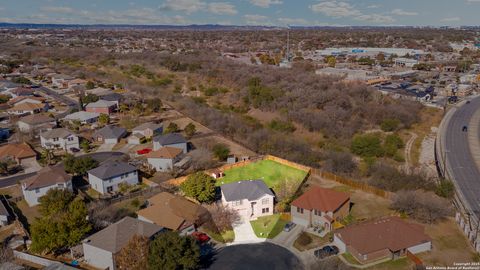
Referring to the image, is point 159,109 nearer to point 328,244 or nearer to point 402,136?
point 402,136

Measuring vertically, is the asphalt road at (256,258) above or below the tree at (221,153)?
below

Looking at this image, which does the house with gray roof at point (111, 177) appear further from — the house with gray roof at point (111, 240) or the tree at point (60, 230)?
the house with gray roof at point (111, 240)

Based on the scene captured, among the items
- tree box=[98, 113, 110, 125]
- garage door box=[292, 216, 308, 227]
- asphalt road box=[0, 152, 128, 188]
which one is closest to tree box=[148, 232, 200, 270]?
garage door box=[292, 216, 308, 227]

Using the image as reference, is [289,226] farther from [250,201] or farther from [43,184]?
[43,184]

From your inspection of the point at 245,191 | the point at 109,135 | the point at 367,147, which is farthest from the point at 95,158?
the point at 367,147

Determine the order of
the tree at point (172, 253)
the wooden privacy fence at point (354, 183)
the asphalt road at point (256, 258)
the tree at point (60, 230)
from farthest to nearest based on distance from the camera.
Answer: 1. the wooden privacy fence at point (354, 183)
2. the asphalt road at point (256, 258)
3. the tree at point (60, 230)
4. the tree at point (172, 253)

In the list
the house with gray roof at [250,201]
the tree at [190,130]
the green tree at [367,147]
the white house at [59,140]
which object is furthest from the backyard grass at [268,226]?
the white house at [59,140]

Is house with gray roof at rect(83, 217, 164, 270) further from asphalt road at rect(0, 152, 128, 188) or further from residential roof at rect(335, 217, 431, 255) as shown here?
asphalt road at rect(0, 152, 128, 188)
